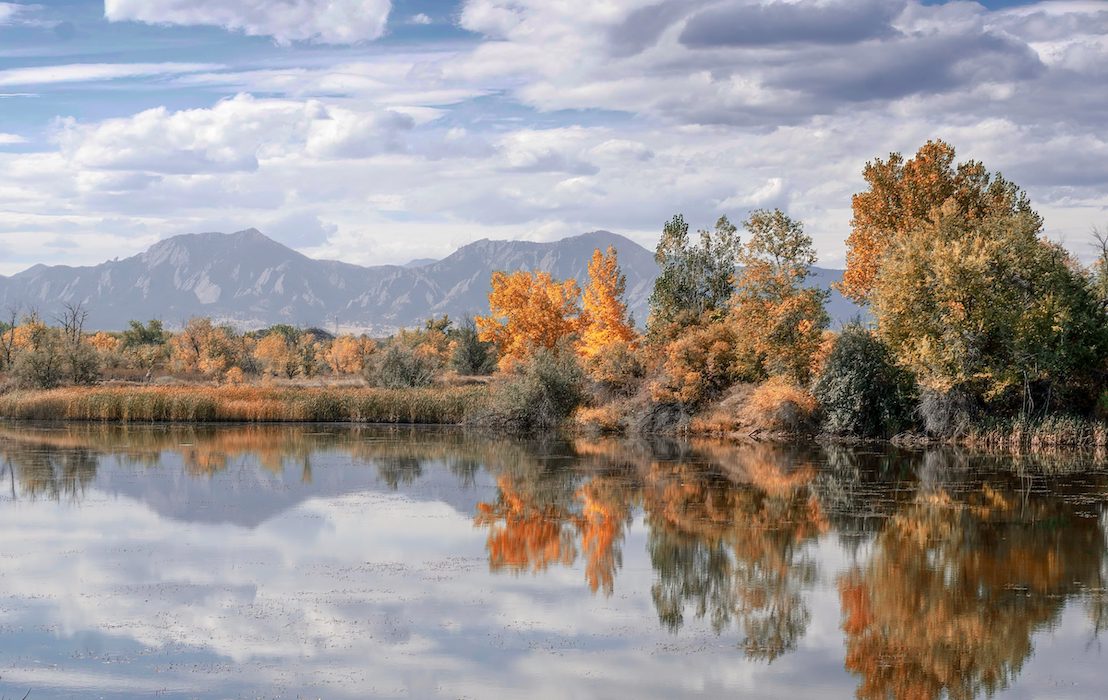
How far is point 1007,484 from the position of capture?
94.3ft

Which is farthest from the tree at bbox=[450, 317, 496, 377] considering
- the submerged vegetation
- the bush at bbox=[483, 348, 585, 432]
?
the bush at bbox=[483, 348, 585, 432]

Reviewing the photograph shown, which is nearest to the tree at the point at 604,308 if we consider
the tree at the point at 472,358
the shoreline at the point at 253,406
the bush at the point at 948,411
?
the shoreline at the point at 253,406

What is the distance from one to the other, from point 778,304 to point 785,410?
15.5 feet

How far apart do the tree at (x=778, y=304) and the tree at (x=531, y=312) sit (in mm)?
14260

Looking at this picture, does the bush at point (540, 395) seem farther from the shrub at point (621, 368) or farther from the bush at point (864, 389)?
the bush at point (864, 389)

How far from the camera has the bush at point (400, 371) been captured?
5491cm

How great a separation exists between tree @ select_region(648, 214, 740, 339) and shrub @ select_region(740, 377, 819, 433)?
739cm

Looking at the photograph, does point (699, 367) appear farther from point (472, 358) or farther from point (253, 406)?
point (472, 358)

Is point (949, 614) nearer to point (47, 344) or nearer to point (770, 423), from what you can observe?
point (770, 423)

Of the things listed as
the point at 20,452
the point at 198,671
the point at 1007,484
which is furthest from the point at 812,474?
the point at 20,452

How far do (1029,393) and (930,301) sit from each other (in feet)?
14.8

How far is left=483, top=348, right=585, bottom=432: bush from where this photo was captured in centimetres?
4756

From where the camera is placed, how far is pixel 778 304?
146 ft

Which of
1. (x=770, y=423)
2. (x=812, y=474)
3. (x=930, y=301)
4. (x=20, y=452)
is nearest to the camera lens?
(x=812, y=474)
